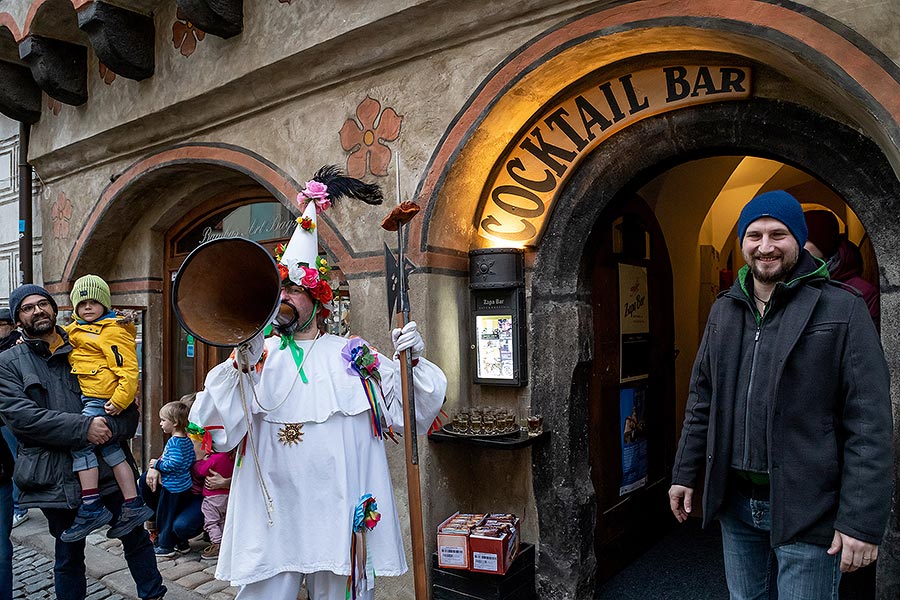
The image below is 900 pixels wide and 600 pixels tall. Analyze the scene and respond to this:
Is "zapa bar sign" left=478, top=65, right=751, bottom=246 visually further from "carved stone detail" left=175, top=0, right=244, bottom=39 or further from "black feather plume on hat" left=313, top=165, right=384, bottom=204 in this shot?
"carved stone detail" left=175, top=0, right=244, bottom=39

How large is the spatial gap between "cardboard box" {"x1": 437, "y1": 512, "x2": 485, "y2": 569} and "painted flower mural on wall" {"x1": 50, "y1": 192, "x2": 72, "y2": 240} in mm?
5162

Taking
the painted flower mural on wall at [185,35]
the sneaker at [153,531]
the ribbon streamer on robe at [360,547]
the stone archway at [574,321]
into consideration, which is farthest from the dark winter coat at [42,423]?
the painted flower mural on wall at [185,35]

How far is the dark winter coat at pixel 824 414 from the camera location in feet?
6.64

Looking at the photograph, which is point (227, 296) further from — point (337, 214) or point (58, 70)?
point (58, 70)

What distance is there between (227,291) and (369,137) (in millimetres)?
2017

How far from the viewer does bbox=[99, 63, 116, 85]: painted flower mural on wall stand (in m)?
6.07

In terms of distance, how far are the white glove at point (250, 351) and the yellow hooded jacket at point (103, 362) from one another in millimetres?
1576

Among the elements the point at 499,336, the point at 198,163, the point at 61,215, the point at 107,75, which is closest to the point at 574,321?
the point at 499,336

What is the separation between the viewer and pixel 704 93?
3414mm

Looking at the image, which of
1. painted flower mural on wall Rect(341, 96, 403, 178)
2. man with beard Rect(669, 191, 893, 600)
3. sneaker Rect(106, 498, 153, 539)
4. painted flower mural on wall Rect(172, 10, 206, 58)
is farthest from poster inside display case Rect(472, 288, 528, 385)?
painted flower mural on wall Rect(172, 10, 206, 58)

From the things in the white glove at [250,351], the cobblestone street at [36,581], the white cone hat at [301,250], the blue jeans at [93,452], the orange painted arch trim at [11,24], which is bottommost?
the cobblestone street at [36,581]

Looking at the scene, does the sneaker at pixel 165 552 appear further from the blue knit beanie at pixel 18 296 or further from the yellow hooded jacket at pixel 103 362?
the blue knit beanie at pixel 18 296

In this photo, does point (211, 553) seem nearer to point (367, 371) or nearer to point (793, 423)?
point (367, 371)

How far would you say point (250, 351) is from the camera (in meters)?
2.54
